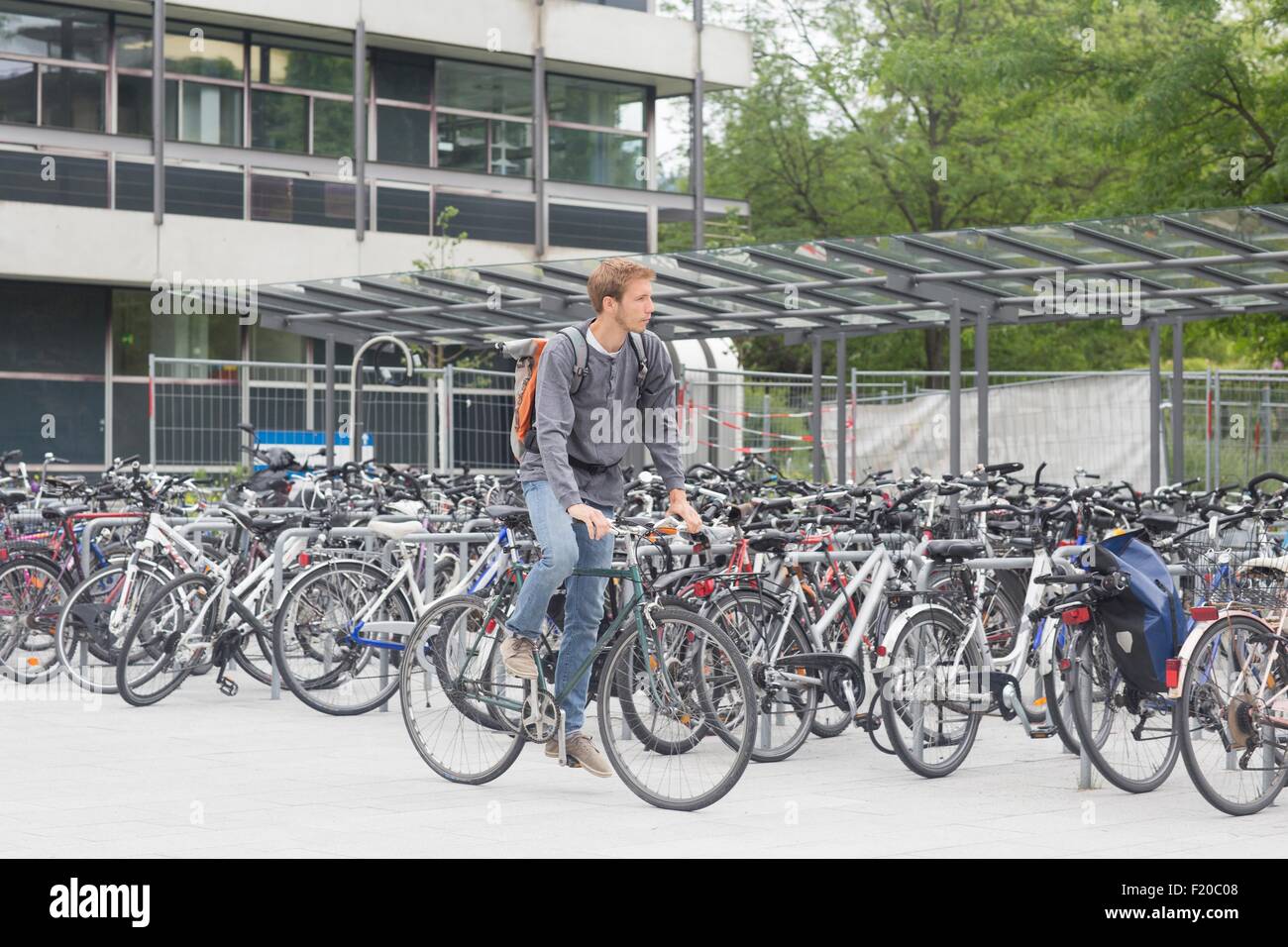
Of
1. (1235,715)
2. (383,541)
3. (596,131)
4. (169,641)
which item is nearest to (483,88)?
(596,131)

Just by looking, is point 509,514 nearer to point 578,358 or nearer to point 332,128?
point 578,358

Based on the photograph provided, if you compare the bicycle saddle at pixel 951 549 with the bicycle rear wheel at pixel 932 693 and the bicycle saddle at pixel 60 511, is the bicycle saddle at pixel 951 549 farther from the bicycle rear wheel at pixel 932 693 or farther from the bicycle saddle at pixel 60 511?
the bicycle saddle at pixel 60 511

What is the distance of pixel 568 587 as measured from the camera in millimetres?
6980

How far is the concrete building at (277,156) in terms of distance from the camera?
2378 cm

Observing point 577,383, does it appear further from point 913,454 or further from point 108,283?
point 108,283

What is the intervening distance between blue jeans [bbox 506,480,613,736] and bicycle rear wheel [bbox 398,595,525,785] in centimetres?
22

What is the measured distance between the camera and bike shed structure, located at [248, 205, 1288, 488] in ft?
36.9

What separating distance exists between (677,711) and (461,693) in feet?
3.29

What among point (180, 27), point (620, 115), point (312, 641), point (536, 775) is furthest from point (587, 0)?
point (536, 775)

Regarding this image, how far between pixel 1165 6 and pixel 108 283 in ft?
42.9

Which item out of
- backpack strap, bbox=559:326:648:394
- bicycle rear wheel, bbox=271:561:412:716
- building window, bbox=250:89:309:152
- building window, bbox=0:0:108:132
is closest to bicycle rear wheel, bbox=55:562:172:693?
bicycle rear wheel, bbox=271:561:412:716

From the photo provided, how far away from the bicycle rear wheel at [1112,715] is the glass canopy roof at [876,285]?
4452 mm

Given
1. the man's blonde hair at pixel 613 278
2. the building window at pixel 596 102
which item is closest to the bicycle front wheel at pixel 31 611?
the man's blonde hair at pixel 613 278

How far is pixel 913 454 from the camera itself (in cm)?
2055
